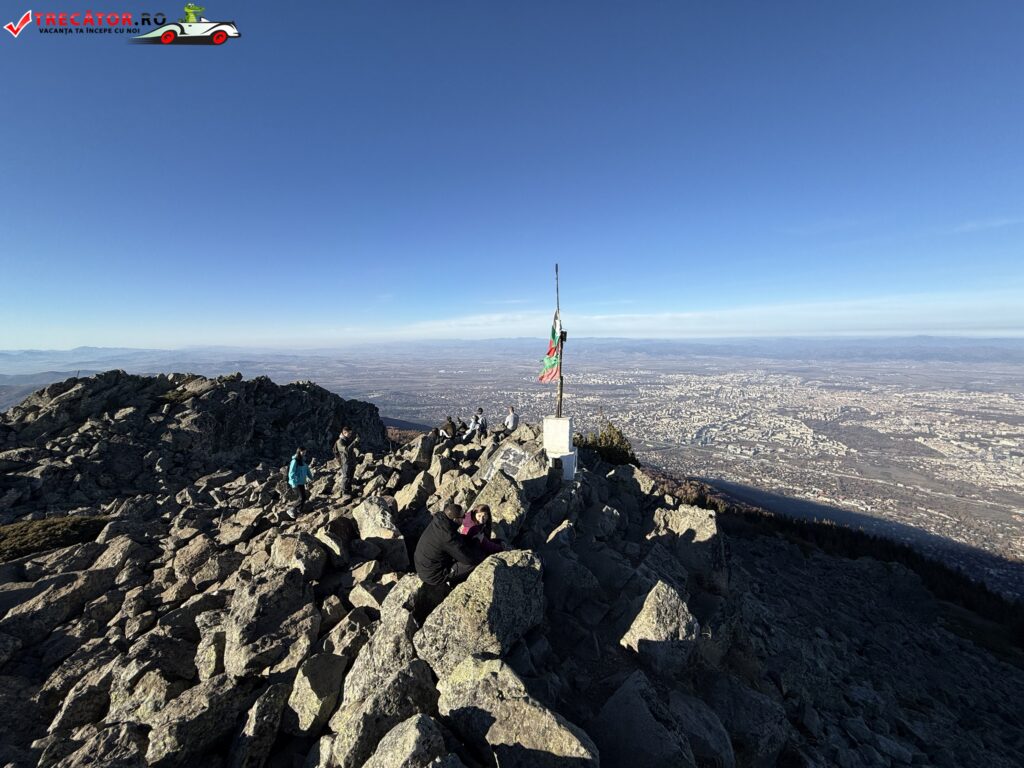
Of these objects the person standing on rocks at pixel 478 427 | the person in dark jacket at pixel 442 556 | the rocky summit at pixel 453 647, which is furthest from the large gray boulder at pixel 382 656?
the person standing on rocks at pixel 478 427

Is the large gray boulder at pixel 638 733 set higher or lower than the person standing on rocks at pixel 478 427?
lower

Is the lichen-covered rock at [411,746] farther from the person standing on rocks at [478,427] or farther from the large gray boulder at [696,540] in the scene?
the person standing on rocks at [478,427]

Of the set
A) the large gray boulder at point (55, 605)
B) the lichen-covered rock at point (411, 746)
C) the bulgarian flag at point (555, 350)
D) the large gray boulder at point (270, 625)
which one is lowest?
the large gray boulder at point (55, 605)

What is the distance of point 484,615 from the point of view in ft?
20.2

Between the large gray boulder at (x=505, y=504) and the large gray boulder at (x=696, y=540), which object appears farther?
the large gray boulder at (x=696, y=540)

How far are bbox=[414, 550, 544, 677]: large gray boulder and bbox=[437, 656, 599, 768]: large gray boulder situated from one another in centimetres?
51

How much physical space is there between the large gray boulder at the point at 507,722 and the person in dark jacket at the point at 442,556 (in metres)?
1.94

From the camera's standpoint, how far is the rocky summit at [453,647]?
17.4 feet

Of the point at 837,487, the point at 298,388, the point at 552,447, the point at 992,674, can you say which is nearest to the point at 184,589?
the point at 552,447

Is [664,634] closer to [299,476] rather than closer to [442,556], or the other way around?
[442,556]

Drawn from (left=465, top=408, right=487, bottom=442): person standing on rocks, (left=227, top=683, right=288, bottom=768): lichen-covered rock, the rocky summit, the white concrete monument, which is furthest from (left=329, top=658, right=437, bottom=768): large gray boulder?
(left=465, top=408, right=487, bottom=442): person standing on rocks

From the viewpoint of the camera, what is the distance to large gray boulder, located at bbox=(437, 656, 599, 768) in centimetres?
456

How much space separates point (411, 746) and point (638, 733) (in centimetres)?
291
